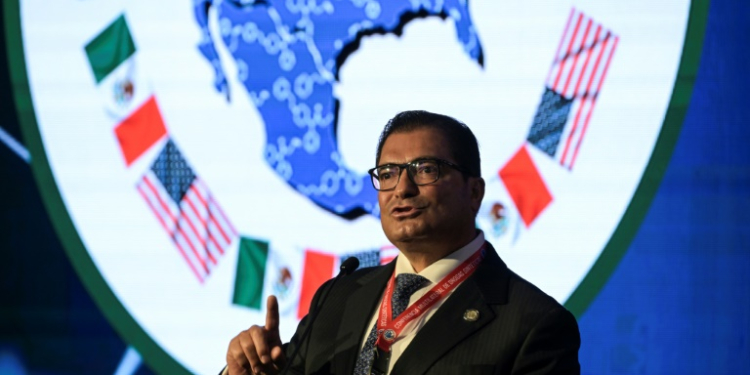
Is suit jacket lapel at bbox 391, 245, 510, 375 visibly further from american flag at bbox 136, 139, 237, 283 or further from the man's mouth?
american flag at bbox 136, 139, 237, 283

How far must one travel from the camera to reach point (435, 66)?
290 centimetres

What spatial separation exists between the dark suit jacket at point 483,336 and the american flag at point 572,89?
1.14m

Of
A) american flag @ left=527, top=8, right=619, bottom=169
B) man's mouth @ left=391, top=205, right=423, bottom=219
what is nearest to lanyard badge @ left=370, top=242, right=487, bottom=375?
man's mouth @ left=391, top=205, right=423, bottom=219

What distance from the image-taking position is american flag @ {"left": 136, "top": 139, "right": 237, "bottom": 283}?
118 inches

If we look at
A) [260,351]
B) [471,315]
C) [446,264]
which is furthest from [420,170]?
[260,351]

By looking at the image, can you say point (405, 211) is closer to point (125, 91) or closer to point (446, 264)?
point (446, 264)

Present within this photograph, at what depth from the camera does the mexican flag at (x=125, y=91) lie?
121 inches

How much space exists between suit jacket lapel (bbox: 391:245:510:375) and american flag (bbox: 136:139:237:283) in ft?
4.78

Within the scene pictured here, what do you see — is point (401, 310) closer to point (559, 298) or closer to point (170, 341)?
point (559, 298)

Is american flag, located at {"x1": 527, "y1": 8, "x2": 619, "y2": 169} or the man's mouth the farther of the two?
american flag, located at {"x1": 527, "y1": 8, "x2": 619, "y2": 169}

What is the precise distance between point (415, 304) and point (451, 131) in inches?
12.7

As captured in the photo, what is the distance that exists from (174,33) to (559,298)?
146cm

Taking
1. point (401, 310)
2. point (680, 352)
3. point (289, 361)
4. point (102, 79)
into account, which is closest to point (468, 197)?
point (401, 310)

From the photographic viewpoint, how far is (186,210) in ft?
9.89
